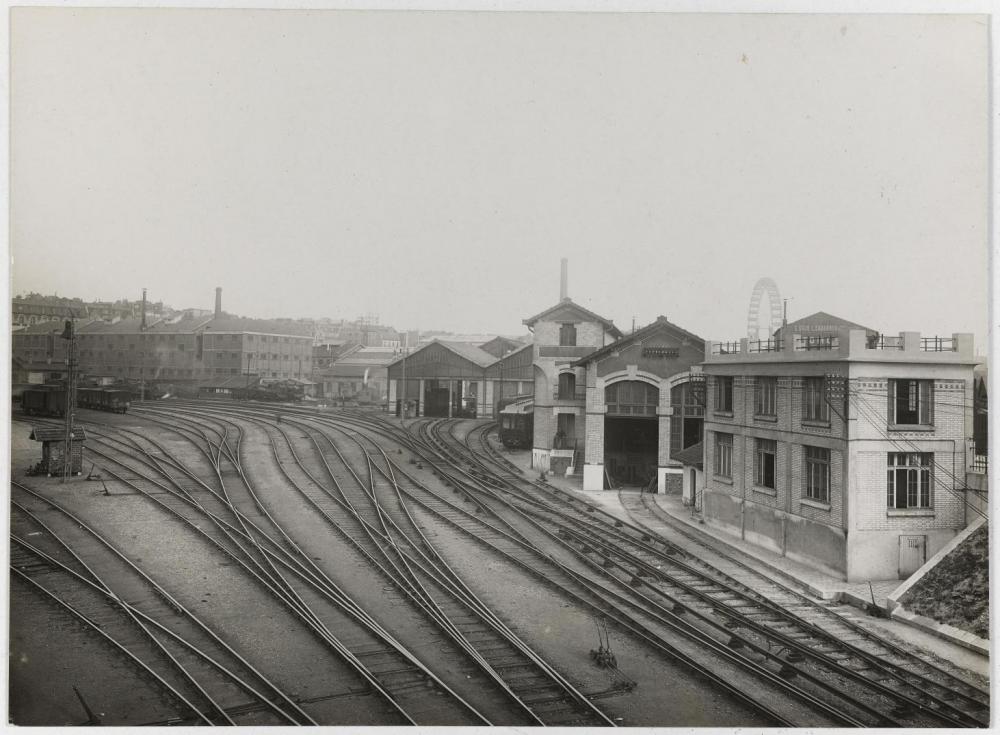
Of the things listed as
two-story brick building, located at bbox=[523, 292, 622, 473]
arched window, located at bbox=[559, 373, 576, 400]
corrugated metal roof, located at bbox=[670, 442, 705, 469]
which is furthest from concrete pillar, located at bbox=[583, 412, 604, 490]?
corrugated metal roof, located at bbox=[670, 442, 705, 469]

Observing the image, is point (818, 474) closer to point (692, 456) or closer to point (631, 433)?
point (692, 456)

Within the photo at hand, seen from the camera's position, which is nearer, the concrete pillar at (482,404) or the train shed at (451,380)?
the train shed at (451,380)

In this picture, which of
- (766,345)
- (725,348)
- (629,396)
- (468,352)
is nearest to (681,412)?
(629,396)

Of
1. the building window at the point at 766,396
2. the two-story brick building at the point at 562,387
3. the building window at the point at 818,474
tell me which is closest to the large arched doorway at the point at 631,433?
the two-story brick building at the point at 562,387

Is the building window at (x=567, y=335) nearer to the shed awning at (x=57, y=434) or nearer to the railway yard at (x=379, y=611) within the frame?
the railway yard at (x=379, y=611)

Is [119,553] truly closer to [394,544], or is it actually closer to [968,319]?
[394,544]

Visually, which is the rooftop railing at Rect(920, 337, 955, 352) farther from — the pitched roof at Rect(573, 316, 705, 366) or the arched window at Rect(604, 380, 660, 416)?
the arched window at Rect(604, 380, 660, 416)

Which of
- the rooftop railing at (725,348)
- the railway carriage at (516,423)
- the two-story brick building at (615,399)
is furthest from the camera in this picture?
the railway carriage at (516,423)

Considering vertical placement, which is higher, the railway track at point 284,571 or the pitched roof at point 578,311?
the pitched roof at point 578,311
